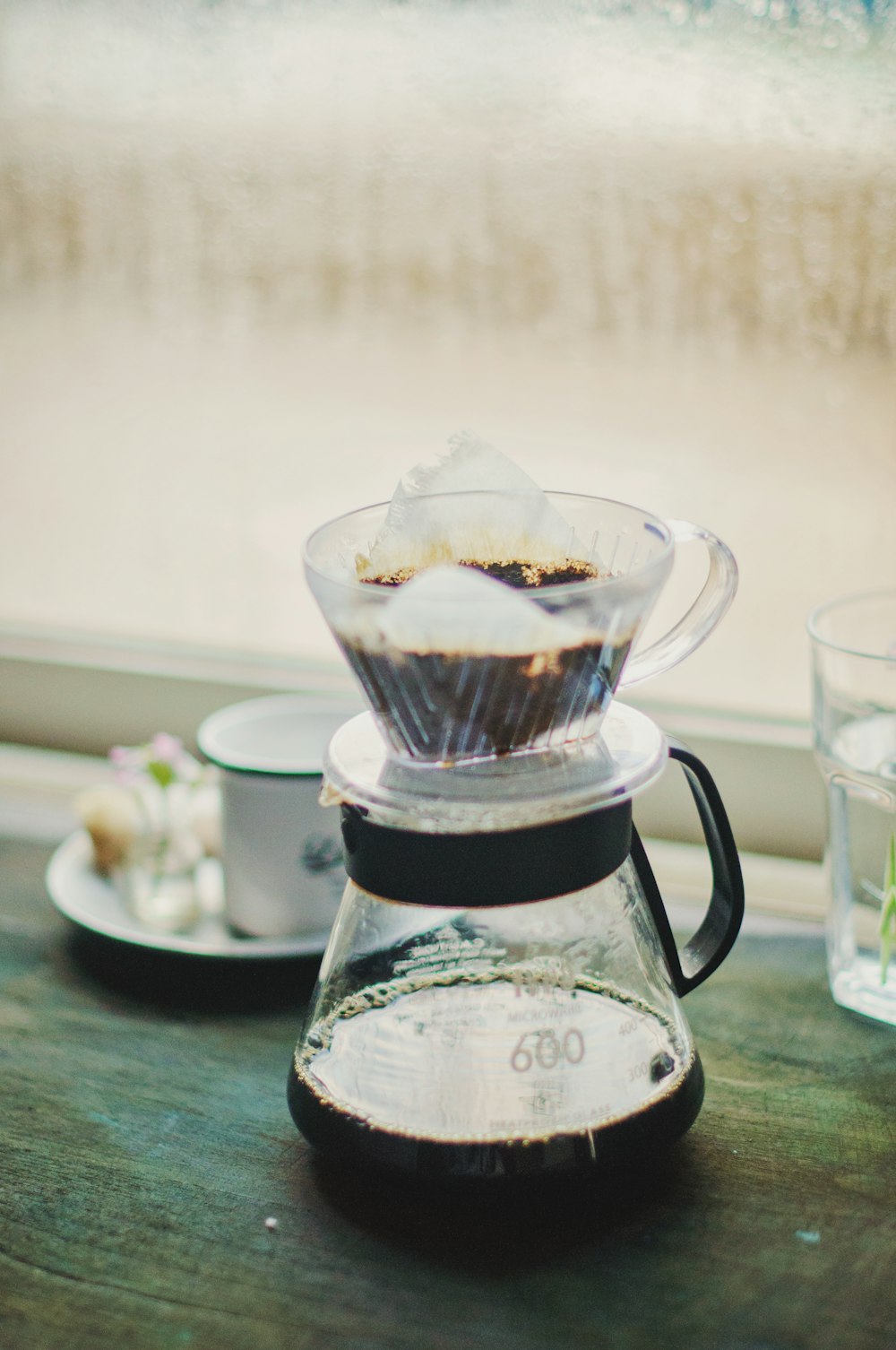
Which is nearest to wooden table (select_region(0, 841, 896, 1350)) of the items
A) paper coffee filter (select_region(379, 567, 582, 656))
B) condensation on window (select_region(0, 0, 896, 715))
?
paper coffee filter (select_region(379, 567, 582, 656))

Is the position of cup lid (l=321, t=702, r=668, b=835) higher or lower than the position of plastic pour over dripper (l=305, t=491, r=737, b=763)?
lower

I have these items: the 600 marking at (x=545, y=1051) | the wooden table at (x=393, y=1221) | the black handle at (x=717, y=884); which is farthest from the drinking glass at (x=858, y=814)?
the 600 marking at (x=545, y=1051)

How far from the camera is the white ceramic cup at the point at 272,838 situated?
2.49ft

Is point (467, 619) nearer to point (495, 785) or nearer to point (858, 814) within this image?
point (495, 785)

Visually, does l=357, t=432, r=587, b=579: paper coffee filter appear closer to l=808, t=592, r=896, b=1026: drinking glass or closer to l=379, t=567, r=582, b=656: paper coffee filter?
l=379, t=567, r=582, b=656: paper coffee filter

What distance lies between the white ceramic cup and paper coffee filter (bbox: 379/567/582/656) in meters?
0.27

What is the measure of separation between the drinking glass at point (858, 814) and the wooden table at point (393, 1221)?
0.03 metres

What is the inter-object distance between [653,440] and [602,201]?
170 mm

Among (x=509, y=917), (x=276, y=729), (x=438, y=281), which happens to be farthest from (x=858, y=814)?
(x=438, y=281)

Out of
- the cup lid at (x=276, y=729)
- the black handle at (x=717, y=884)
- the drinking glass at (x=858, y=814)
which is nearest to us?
the black handle at (x=717, y=884)

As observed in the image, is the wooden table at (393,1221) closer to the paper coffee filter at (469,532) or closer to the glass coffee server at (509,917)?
the glass coffee server at (509,917)

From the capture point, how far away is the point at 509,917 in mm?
577

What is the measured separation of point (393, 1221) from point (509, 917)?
0.48ft

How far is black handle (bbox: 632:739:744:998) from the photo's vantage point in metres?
0.60
